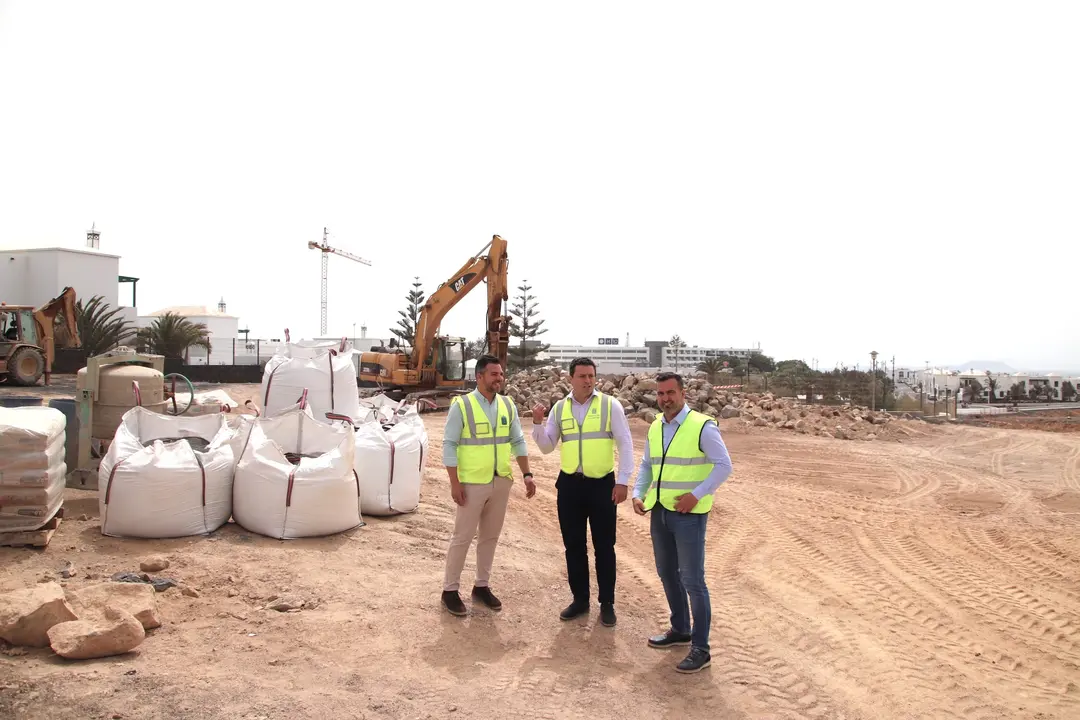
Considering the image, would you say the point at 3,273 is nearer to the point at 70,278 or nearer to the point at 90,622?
the point at 70,278

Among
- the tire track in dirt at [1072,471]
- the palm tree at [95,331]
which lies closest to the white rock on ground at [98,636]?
the tire track in dirt at [1072,471]

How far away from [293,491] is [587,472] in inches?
94.6

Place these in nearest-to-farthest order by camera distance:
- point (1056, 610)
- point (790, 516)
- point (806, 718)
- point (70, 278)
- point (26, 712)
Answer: point (26, 712), point (806, 718), point (1056, 610), point (790, 516), point (70, 278)

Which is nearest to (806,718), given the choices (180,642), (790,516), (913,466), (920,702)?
(920,702)

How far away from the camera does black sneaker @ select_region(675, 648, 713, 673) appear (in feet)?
13.2

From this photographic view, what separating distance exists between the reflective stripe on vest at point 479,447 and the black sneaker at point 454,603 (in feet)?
2.30

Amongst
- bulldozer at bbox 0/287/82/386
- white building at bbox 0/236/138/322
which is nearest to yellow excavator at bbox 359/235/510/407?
bulldozer at bbox 0/287/82/386

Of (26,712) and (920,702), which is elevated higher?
(26,712)

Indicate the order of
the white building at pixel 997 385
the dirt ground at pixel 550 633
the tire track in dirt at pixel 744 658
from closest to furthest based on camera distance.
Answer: the dirt ground at pixel 550 633, the tire track in dirt at pixel 744 658, the white building at pixel 997 385

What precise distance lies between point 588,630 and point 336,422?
10.6ft

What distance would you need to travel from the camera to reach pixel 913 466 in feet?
45.6

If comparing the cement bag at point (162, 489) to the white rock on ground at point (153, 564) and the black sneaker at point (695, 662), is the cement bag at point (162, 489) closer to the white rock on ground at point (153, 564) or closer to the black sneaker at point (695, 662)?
the white rock on ground at point (153, 564)

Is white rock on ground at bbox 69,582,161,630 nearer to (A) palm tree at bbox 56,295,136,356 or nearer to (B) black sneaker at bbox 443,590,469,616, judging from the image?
(B) black sneaker at bbox 443,590,469,616

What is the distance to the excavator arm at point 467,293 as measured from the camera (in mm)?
18531
